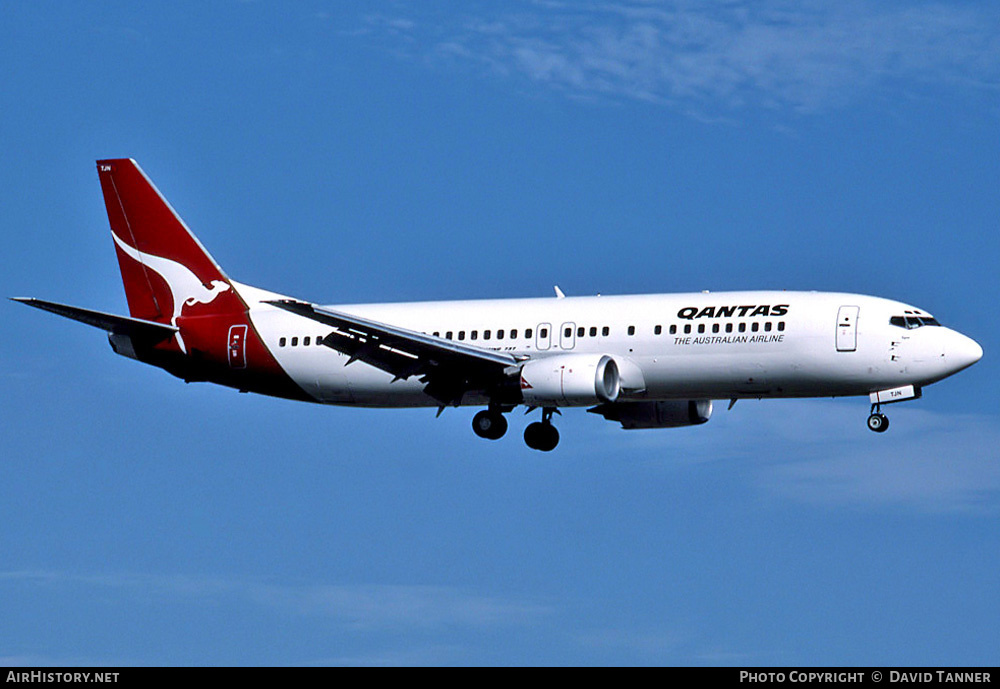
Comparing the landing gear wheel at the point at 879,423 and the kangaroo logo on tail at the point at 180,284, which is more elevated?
the kangaroo logo on tail at the point at 180,284

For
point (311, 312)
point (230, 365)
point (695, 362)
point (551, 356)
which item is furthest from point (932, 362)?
point (230, 365)

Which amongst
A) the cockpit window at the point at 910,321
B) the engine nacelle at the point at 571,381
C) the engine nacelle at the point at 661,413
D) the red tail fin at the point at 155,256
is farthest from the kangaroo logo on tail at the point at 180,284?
the cockpit window at the point at 910,321

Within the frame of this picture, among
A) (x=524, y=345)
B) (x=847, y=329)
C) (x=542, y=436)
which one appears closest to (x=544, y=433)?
(x=542, y=436)

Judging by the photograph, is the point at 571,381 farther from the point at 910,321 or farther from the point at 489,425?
the point at 910,321

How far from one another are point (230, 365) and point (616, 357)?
14.6m

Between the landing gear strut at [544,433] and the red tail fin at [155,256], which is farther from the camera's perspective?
the red tail fin at [155,256]

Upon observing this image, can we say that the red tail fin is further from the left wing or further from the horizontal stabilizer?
the left wing

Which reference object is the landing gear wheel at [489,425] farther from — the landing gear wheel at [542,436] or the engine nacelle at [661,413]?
the engine nacelle at [661,413]

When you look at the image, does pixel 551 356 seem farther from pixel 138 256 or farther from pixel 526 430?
pixel 138 256

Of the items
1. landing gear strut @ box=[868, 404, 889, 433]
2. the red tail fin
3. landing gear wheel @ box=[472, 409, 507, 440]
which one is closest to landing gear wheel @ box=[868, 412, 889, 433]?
landing gear strut @ box=[868, 404, 889, 433]

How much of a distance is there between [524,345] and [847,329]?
34.4ft

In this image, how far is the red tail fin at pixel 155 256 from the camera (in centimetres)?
6319

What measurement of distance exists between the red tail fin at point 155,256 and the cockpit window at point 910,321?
76.2 ft

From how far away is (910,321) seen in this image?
53875mm
